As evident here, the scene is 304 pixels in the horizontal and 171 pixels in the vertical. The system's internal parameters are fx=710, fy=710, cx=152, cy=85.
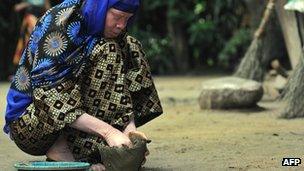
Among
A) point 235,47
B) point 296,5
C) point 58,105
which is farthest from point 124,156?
point 235,47

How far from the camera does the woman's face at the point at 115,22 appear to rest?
347 cm

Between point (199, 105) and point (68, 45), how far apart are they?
3.65 metres

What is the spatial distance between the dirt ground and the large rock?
0.07 meters

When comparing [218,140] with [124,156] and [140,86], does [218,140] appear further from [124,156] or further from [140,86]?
[124,156]

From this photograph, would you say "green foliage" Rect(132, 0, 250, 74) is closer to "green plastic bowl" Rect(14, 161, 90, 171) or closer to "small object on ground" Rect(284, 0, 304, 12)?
"small object on ground" Rect(284, 0, 304, 12)

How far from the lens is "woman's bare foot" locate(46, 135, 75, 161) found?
351 cm

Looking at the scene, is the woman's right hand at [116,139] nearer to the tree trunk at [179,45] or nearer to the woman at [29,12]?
the woman at [29,12]

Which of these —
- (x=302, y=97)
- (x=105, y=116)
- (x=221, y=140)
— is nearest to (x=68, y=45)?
(x=105, y=116)

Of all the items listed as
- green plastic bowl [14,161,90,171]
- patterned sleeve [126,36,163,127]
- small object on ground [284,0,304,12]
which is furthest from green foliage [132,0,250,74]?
green plastic bowl [14,161,90,171]

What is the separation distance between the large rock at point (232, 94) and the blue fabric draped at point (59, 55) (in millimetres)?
3197

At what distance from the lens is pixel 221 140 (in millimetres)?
4820

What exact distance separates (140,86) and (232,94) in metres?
2.99

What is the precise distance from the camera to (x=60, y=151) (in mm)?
3520

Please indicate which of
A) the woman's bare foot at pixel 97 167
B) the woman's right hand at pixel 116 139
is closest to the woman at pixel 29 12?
the woman's bare foot at pixel 97 167
